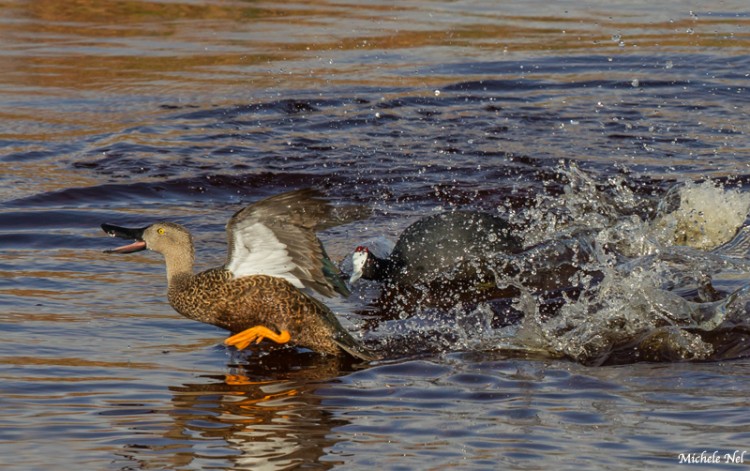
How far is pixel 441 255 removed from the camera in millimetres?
7469

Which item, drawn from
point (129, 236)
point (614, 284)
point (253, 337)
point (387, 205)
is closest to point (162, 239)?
point (129, 236)

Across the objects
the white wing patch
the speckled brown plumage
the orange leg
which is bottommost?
the orange leg

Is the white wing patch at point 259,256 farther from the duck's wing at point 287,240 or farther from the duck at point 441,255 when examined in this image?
the duck at point 441,255

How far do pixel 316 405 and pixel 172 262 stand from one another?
1409mm

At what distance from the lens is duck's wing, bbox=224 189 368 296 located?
5.61 meters

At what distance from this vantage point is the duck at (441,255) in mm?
7422

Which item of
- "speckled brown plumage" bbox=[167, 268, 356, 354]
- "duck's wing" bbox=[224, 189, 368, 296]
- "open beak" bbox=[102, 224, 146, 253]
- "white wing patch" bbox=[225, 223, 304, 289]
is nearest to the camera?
"duck's wing" bbox=[224, 189, 368, 296]

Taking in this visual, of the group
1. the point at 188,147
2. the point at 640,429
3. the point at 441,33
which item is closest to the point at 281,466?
the point at 640,429

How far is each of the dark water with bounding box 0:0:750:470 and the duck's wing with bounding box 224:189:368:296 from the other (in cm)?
40

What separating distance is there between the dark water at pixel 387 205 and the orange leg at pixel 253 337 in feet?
0.32

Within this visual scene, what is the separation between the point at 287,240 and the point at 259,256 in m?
0.20

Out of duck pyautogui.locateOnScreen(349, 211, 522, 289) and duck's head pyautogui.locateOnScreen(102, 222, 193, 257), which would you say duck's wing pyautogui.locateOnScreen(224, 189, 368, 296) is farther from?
duck pyautogui.locateOnScreen(349, 211, 522, 289)

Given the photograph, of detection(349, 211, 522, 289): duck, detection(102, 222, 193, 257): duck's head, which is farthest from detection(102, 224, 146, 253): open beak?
detection(349, 211, 522, 289): duck

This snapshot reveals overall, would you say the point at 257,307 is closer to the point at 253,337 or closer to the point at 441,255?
the point at 253,337
